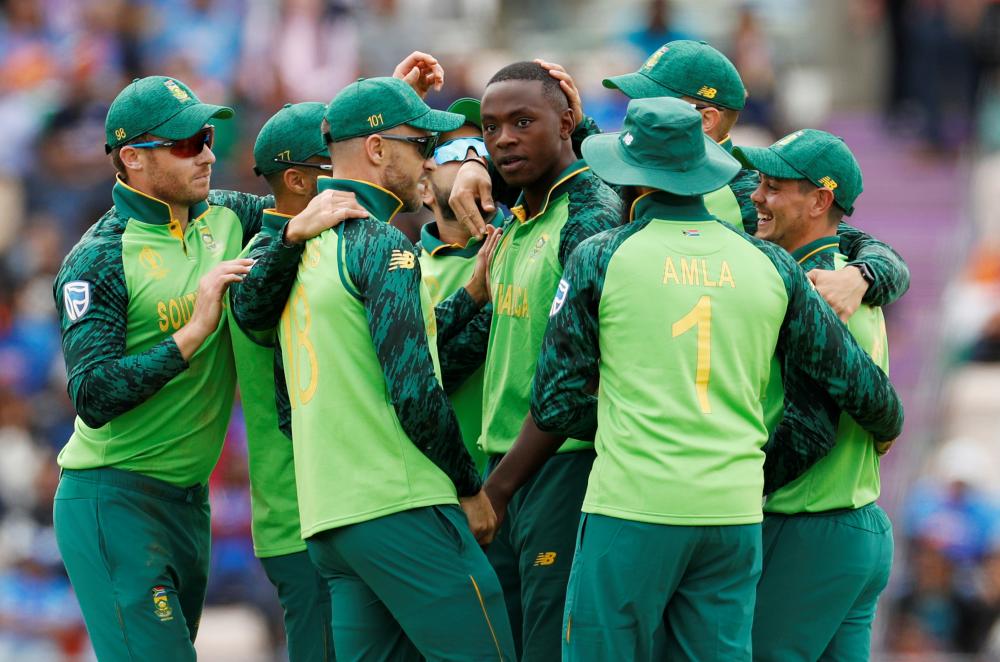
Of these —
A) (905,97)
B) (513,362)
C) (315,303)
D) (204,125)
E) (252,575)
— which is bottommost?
(252,575)

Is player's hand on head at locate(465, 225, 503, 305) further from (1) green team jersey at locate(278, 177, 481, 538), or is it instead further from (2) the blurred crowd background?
(2) the blurred crowd background

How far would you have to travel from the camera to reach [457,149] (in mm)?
6367

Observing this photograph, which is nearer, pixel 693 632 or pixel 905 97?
pixel 693 632

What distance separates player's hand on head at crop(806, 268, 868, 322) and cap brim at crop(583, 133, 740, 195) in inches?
19.9

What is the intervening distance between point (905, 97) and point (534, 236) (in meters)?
12.4

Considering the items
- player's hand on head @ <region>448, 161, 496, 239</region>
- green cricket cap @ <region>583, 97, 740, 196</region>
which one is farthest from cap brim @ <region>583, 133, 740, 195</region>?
player's hand on head @ <region>448, 161, 496, 239</region>

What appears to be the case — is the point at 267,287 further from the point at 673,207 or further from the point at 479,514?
the point at 673,207

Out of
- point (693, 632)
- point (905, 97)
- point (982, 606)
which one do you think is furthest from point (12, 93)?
point (693, 632)

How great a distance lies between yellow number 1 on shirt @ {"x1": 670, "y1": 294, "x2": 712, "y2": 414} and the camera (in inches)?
193

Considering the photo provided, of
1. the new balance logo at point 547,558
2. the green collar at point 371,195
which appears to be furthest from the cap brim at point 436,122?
the new balance logo at point 547,558

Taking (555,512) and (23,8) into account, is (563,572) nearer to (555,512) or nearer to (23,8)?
(555,512)

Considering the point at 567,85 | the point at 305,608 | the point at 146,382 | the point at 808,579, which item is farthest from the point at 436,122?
the point at 808,579

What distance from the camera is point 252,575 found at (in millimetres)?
12430

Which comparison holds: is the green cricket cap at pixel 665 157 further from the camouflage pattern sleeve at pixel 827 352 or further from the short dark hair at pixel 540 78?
the short dark hair at pixel 540 78
